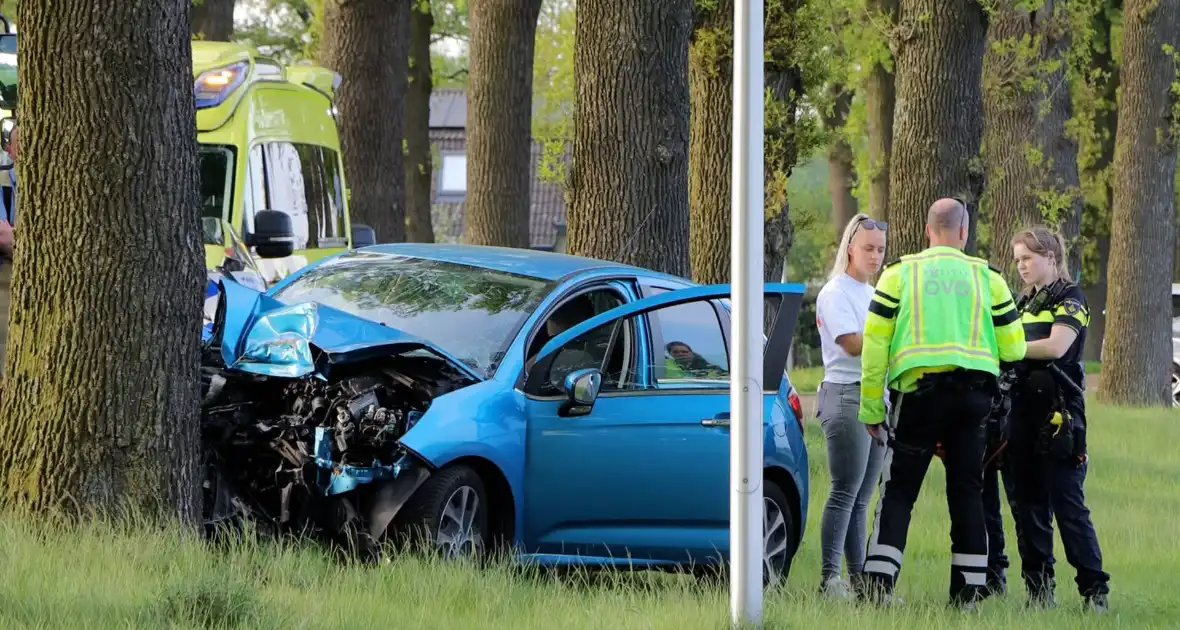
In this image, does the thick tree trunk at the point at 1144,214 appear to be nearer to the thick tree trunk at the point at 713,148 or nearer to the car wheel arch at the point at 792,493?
the thick tree trunk at the point at 713,148

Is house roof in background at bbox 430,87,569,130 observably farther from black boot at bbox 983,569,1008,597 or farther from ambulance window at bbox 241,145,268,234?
black boot at bbox 983,569,1008,597

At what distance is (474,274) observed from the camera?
8.09 m

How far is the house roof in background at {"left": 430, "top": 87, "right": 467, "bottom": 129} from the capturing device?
60.0 metres

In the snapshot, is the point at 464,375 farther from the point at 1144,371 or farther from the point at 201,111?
the point at 1144,371

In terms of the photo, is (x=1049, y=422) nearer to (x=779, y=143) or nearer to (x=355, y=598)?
(x=355, y=598)

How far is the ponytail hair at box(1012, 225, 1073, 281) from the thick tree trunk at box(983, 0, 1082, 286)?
11591 mm

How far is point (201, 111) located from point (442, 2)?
19900 mm

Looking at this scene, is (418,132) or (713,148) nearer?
(713,148)

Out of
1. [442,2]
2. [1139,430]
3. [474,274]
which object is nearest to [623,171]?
[474,274]

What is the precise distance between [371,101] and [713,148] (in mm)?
4244

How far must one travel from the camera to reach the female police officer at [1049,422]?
25.1ft

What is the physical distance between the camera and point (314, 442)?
7.05 metres

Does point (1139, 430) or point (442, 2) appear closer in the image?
point (1139, 430)

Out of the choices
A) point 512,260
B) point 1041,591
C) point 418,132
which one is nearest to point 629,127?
point 512,260
